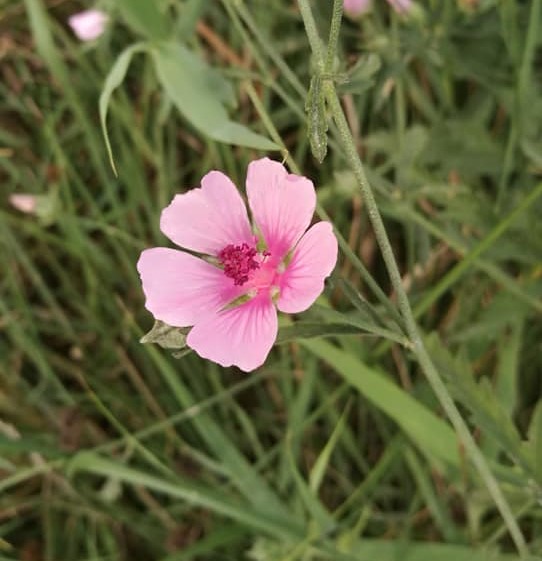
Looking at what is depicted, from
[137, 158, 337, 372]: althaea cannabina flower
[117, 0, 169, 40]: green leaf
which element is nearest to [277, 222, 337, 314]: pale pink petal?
[137, 158, 337, 372]: althaea cannabina flower

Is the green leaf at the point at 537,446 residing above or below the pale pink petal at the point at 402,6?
below

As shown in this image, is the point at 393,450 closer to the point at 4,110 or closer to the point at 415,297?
the point at 415,297

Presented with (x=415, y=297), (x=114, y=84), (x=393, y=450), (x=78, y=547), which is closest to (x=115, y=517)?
(x=78, y=547)

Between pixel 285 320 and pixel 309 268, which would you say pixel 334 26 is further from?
pixel 285 320

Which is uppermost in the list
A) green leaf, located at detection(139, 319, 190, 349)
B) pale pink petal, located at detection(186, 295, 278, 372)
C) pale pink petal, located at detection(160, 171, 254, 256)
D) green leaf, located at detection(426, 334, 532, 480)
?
pale pink petal, located at detection(160, 171, 254, 256)

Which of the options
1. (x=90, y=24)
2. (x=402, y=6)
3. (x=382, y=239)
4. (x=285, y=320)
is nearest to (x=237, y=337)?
(x=382, y=239)

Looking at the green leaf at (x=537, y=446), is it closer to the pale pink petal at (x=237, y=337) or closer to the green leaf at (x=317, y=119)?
the pale pink petal at (x=237, y=337)

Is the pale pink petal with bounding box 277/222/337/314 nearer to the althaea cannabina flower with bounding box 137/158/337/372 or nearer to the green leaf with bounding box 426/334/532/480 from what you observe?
the althaea cannabina flower with bounding box 137/158/337/372

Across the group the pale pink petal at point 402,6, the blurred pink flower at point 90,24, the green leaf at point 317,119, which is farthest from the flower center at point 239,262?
the blurred pink flower at point 90,24
